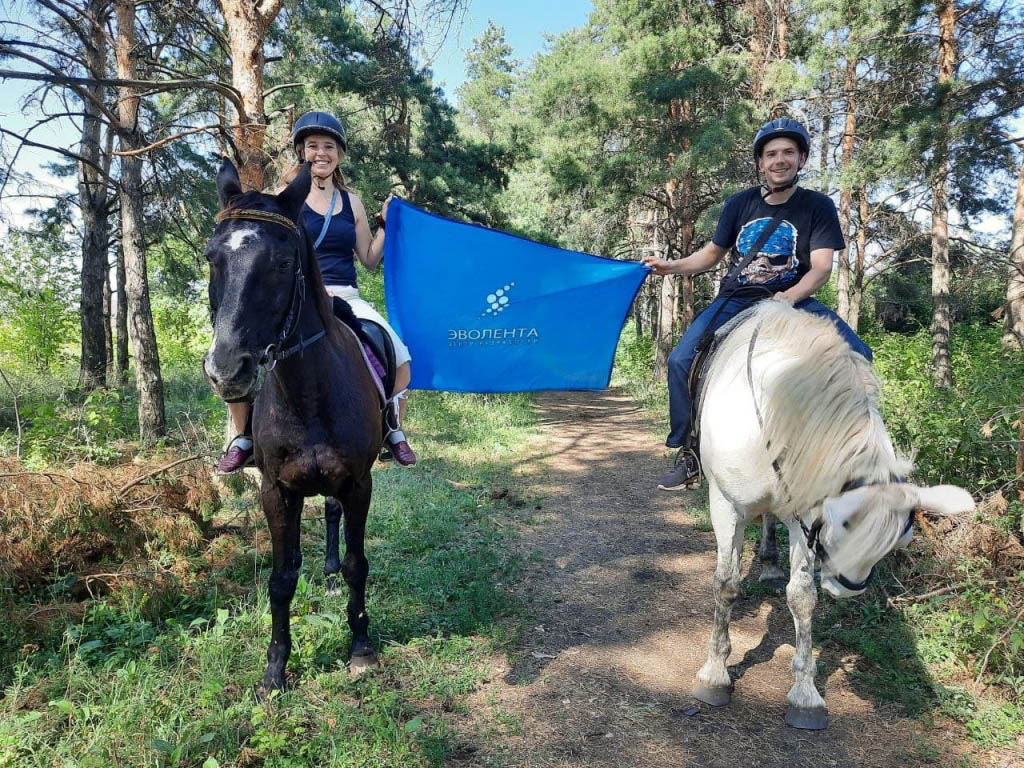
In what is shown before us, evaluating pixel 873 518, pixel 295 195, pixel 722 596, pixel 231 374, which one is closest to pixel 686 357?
pixel 722 596

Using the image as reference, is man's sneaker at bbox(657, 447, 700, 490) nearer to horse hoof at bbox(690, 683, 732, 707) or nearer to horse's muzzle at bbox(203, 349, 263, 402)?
horse hoof at bbox(690, 683, 732, 707)

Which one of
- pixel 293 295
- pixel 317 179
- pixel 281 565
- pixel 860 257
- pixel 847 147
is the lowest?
pixel 281 565

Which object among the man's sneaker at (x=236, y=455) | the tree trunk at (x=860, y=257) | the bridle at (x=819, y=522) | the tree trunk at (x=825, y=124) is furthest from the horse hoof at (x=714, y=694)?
the tree trunk at (x=860, y=257)

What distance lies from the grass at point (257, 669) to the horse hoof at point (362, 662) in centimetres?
5

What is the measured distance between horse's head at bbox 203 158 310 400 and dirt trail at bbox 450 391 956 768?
7.18 feet

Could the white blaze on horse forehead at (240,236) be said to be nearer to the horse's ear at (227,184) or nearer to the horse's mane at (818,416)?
the horse's ear at (227,184)

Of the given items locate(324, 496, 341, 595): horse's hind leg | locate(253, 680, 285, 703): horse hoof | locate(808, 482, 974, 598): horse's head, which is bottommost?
locate(253, 680, 285, 703): horse hoof

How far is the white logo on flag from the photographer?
5.38 metres

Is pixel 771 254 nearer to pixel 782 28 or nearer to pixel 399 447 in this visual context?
pixel 399 447

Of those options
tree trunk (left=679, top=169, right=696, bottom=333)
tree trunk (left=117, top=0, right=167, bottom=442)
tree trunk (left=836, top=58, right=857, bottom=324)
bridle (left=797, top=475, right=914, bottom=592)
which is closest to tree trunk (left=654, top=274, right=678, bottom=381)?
tree trunk (left=679, top=169, right=696, bottom=333)

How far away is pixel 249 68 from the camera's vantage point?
602 centimetres

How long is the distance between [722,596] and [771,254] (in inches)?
90.1

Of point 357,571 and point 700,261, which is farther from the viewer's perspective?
point 700,261

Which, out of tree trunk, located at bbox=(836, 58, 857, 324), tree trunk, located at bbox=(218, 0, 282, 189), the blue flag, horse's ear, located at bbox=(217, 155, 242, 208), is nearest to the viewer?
horse's ear, located at bbox=(217, 155, 242, 208)
